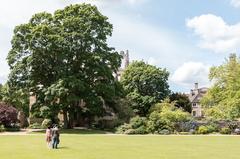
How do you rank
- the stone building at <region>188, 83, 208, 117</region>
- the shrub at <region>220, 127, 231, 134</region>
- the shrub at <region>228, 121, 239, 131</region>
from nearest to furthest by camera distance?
1. the shrub at <region>220, 127, 231, 134</region>
2. the shrub at <region>228, 121, 239, 131</region>
3. the stone building at <region>188, 83, 208, 117</region>

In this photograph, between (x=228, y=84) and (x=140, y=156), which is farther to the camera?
(x=228, y=84)


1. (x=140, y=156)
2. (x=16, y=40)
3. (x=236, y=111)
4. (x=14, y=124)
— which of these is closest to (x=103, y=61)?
(x=16, y=40)

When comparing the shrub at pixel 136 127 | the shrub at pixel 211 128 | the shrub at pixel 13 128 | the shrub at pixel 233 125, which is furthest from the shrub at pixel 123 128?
the shrub at pixel 13 128

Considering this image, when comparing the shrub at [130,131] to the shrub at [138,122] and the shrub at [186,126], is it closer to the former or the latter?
the shrub at [138,122]

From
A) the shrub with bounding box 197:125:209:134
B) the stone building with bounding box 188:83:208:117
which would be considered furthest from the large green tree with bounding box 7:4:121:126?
the stone building with bounding box 188:83:208:117

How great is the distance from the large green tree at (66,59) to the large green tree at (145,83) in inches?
843

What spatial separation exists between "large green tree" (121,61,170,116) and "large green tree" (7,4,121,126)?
21.4 meters

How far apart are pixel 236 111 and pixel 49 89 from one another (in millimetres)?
26228

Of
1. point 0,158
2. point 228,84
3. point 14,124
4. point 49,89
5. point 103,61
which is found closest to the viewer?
point 0,158

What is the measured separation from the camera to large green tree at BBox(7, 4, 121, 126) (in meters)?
52.9

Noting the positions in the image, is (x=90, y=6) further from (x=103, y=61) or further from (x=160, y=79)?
(x=160, y=79)

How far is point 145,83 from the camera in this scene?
7962 centimetres

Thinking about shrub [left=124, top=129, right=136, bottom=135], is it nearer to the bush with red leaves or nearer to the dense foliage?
the dense foliage

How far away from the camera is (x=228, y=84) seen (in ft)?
228
